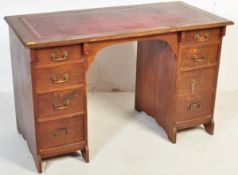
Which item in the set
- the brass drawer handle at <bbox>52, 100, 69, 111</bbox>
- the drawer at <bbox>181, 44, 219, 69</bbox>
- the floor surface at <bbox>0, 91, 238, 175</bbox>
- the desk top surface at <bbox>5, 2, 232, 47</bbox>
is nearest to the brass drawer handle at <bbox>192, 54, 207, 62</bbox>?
the drawer at <bbox>181, 44, 219, 69</bbox>

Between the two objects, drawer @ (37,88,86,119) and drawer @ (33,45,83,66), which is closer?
drawer @ (33,45,83,66)

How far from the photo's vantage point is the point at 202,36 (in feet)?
8.72

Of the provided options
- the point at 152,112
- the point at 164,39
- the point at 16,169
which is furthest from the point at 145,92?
the point at 16,169

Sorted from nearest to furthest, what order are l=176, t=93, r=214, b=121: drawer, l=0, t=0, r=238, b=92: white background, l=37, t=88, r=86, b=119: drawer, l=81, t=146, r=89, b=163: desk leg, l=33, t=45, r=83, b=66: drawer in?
l=33, t=45, r=83, b=66: drawer
l=37, t=88, r=86, b=119: drawer
l=81, t=146, r=89, b=163: desk leg
l=176, t=93, r=214, b=121: drawer
l=0, t=0, r=238, b=92: white background

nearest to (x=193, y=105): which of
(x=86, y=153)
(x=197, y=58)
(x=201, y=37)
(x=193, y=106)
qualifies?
(x=193, y=106)

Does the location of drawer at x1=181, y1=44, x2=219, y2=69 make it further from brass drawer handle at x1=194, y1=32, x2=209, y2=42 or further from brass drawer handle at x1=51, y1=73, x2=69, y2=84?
brass drawer handle at x1=51, y1=73, x2=69, y2=84

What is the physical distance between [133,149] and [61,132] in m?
0.50

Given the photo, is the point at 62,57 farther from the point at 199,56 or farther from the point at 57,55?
the point at 199,56

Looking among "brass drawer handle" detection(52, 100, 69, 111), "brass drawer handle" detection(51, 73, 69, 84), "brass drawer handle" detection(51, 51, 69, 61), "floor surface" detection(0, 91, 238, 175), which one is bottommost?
"floor surface" detection(0, 91, 238, 175)

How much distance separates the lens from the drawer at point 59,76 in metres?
2.36

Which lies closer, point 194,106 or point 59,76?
point 59,76

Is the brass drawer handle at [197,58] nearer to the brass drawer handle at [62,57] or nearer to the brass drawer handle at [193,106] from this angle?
the brass drawer handle at [193,106]

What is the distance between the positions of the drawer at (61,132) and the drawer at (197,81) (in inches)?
25.5

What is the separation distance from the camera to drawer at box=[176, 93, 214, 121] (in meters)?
2.81
